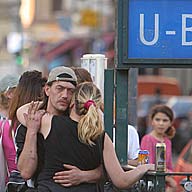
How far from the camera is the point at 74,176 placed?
686 centimetres

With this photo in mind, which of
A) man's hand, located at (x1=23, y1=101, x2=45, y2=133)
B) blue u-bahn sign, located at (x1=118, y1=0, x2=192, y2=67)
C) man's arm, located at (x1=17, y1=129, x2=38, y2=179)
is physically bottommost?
man's arm, located at (x1=17, y1=129, x2=38, y2=179)

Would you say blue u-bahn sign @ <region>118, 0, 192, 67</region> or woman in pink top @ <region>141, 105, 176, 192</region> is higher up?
blue u-bahn sign @ <region>118, 0, 192, 67</region>

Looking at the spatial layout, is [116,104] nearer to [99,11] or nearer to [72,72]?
[72,72]

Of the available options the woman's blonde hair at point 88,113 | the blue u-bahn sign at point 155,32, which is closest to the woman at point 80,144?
the woman's blonde hair at point 88,113

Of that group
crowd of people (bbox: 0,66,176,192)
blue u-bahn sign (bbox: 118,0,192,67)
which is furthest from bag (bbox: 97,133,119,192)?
blue u-bahn sign (bbox: 118,0,192,67)

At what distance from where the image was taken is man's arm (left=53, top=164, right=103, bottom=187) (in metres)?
6.84

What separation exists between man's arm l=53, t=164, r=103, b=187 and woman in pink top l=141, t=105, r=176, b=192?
9.07ft

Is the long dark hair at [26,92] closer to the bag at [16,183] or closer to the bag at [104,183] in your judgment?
the bag at [16,183]

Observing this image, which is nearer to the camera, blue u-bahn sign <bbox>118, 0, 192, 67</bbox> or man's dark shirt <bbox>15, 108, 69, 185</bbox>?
man's dark shirt <bbox>15, 108, 69, 185</bbox>

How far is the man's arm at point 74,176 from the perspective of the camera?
6836 millimetres

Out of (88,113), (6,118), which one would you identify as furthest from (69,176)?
(6,118)

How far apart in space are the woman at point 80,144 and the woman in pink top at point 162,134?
2807mm

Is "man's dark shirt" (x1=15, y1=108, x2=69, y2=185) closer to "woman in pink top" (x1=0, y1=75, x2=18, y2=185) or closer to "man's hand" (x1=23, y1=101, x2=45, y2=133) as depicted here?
"man's hand" (x1=23, y1=101, x2=45, y2=133)

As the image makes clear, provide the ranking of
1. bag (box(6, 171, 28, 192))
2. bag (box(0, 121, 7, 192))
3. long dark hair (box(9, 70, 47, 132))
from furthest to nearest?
bag (box(0, 121, 7, 192)), long dark hair (box(9, 70, 47, 132)), bag (box(6, 171, 28, 192))
